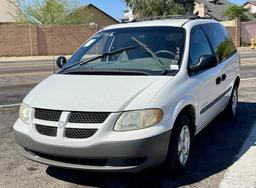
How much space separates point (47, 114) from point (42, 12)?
3961cm

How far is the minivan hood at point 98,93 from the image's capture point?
454 cm

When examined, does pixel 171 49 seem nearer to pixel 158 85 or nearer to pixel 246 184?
pixel 158 85

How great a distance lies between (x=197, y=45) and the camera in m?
6.07

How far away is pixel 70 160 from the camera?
4605 mm

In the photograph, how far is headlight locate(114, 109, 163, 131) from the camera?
4.45 m

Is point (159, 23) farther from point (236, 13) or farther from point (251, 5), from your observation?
point (251, 5)

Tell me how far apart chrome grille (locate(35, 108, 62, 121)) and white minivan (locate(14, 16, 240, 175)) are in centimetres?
1

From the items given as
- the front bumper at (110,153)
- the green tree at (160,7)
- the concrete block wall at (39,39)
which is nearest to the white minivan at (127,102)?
the front bumper at (110,153)

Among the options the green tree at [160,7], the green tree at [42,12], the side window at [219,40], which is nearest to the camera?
the side window at [219,40]

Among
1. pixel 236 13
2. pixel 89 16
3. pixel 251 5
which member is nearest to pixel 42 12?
pixel 89 16

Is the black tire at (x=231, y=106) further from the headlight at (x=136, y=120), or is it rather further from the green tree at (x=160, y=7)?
the green tree at (x=160, y=7)

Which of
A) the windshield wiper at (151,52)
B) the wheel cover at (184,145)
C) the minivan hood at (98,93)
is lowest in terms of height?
the wheel cover at (184,145)

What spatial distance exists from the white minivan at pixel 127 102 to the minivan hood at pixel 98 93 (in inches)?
0.4

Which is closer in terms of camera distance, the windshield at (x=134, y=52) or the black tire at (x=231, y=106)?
the windshield at (x=134, y=52)
